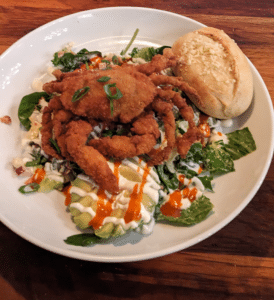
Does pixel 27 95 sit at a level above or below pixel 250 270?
above

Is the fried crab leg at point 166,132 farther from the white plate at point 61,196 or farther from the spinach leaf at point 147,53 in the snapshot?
the spinach leaf at point 147,53

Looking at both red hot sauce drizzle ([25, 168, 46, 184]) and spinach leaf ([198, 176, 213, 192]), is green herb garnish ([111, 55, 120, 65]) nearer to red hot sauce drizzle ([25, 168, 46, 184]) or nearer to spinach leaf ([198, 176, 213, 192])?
red hot sauce drizzle ([25, 168, 46, 184])

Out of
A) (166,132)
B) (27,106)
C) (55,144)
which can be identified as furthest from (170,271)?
(27,106)

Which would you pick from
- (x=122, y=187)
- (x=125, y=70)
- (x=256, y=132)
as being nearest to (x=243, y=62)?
(x=256, y=132)

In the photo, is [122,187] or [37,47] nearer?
[122,187]

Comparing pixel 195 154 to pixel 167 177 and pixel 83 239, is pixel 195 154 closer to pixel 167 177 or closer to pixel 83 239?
pixel 167 177

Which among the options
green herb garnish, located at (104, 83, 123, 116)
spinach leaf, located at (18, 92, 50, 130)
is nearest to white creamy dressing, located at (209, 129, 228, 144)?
green herb garnish, located at (104, 83, 123, 116)

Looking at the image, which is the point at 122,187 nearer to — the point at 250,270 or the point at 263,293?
the point at 250,270
